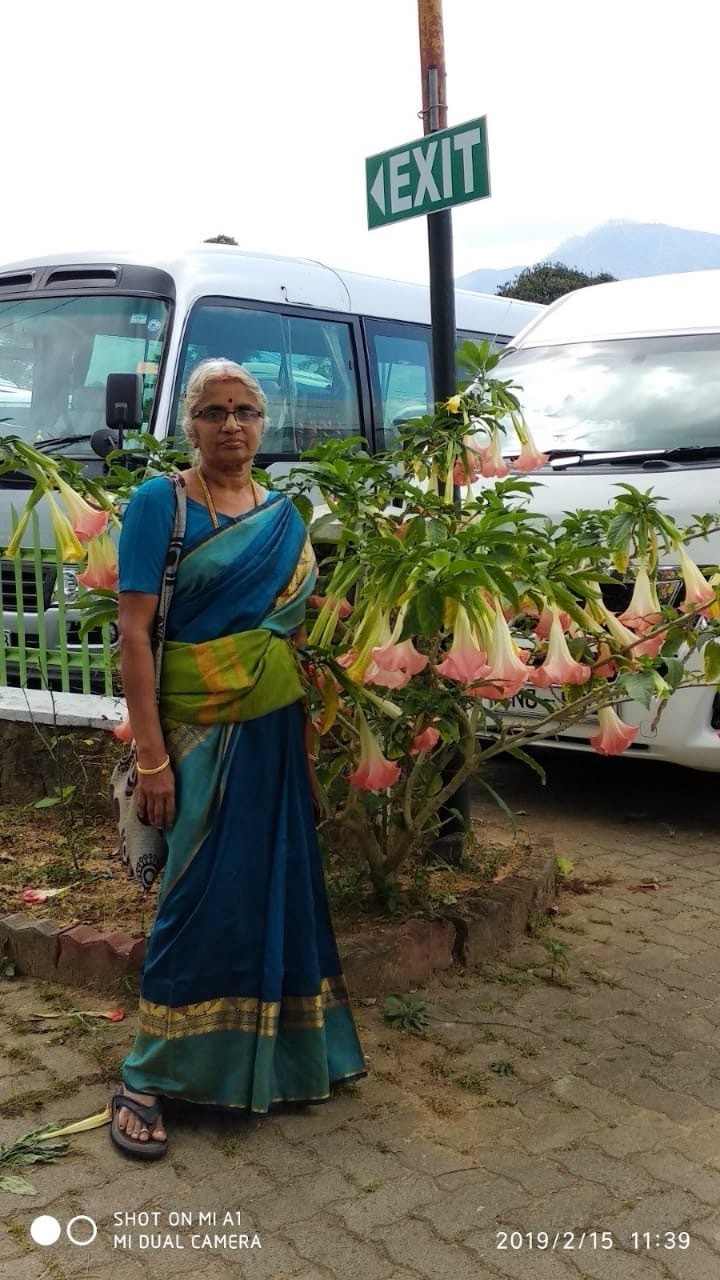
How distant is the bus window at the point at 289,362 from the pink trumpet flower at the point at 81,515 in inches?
178

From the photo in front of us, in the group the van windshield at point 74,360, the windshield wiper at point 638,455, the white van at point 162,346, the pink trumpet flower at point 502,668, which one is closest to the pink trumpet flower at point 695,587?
the pink trumpet flower at point 502,668

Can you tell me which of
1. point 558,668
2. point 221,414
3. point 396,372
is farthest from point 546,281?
point 221,414

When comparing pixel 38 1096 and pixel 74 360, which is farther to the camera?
pixel 74 360

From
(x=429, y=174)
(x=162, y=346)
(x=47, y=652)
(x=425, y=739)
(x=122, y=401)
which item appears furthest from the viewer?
(x=162, y=346)

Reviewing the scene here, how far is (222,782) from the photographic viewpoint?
9.64 feet

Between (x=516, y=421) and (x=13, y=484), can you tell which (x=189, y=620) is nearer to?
(x=516, y=421)

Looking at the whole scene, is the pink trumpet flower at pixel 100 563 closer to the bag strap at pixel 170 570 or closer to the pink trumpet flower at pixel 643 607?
the bag strap at pixel 170 570

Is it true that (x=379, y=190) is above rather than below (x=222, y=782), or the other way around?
above

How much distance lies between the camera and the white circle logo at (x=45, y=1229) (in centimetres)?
260

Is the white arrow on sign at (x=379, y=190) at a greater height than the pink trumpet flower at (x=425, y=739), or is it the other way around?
the white arrow on sign at (x=379, y=190)

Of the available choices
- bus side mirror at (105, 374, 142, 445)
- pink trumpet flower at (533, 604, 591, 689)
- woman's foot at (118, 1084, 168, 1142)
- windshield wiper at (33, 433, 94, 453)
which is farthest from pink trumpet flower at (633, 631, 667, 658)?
windshield wiper at (33, 433, 94, 453)

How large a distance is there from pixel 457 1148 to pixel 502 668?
117cm
